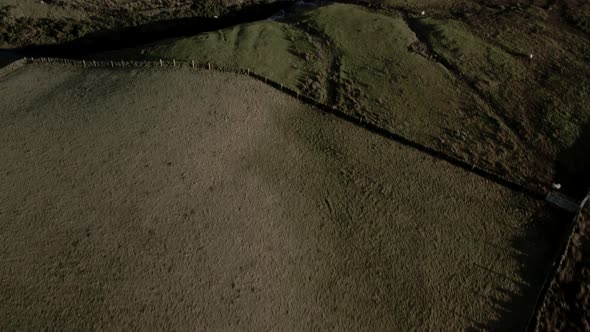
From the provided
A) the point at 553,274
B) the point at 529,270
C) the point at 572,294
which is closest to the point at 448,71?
the point at 529,270

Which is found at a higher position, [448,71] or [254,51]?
[254,51]

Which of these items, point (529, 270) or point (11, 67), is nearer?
point (529, 270)

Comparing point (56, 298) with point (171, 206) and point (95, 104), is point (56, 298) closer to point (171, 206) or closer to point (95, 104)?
point (171, 206)

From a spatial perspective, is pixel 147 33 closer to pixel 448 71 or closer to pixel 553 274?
pixel 448 71

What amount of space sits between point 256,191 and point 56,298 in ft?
31.7

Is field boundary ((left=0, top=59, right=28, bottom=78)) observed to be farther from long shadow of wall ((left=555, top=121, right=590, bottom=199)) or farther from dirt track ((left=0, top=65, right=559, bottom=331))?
long shadow of wall ((left=555, top=121, right=590, bottom=199))

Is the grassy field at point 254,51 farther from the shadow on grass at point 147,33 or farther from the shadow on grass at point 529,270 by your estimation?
the shadow on grass at point 529,270

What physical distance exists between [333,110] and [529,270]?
13.9m

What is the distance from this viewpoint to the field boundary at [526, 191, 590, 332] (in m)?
16.4

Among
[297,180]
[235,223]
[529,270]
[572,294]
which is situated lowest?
[572,294]

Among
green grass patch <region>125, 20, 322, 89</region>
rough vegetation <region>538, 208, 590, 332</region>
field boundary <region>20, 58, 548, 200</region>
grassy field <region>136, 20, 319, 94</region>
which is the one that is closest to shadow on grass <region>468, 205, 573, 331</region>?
rough vegetation <region>538, 208, 590, 332</region>

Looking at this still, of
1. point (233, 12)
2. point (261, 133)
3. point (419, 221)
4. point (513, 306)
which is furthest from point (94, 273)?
point (233, 12)

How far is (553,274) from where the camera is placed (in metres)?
18.0

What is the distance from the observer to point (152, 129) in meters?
22.3
